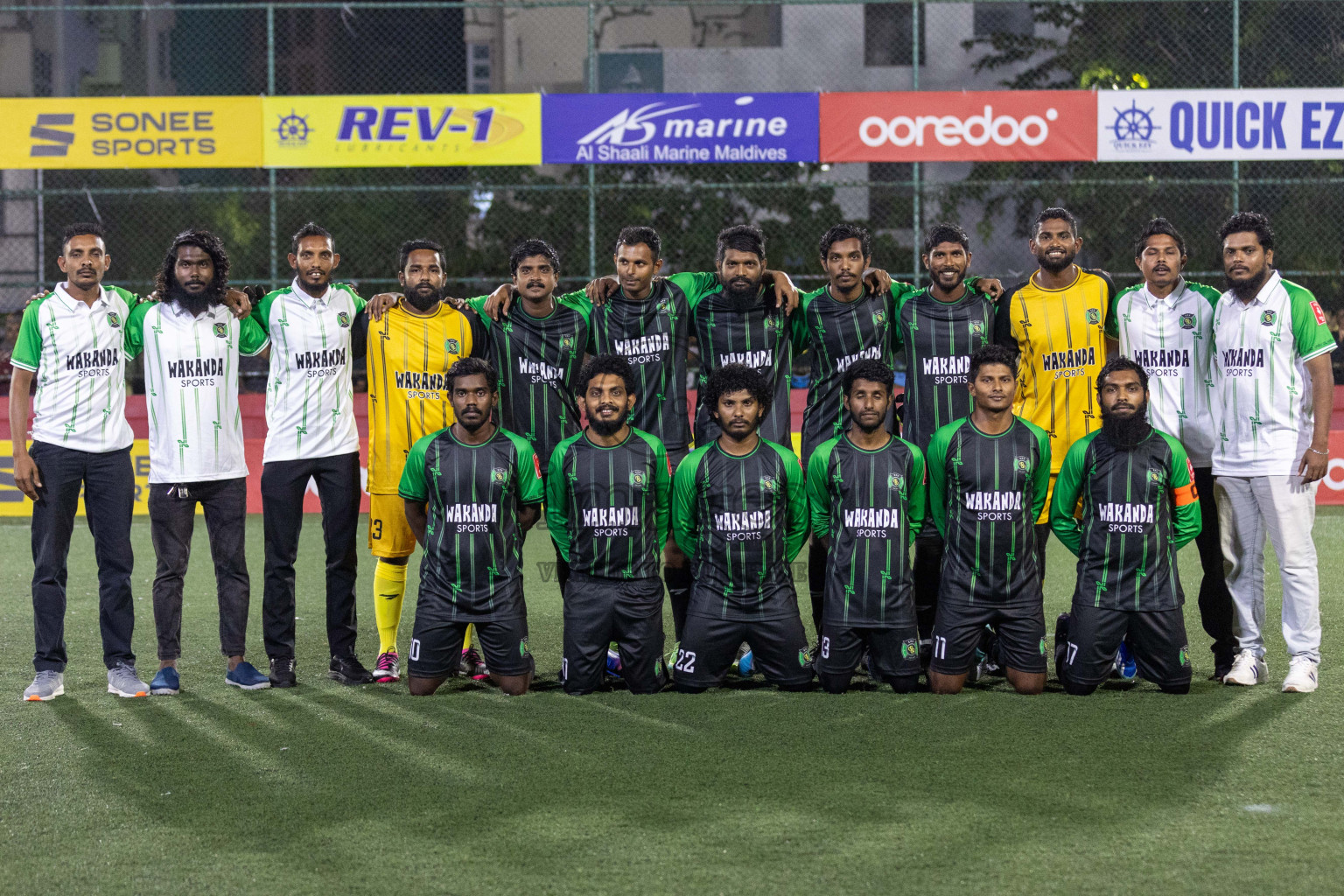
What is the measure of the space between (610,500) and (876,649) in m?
1.17

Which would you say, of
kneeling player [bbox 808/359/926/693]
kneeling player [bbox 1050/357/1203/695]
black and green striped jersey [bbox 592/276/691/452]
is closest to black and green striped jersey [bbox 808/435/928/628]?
kneeling player [bbox 808/359/926/693]

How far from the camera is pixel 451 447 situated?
530cm

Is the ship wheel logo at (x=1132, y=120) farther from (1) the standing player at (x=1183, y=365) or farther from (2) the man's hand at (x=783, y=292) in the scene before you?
(2) the man's hand at (x=783, y=292)

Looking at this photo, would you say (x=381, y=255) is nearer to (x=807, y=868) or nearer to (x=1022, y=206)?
(x=1022, y=206)

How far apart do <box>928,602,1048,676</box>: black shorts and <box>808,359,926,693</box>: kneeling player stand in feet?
0.38

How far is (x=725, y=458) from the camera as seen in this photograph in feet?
17.4

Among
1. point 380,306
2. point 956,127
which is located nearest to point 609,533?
point 380,306

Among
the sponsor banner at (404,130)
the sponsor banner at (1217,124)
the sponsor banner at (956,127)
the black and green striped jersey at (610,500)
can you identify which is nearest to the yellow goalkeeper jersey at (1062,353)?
the black and green striped jersey at (610,500)

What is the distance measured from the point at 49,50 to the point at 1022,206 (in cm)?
1610

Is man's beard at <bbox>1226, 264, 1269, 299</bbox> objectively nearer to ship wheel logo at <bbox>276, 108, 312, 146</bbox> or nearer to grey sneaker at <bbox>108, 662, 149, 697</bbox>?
grey sneaker at <bbox>108, 662, 149, 697</bbox>

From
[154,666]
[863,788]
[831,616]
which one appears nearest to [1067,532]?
[831,616]

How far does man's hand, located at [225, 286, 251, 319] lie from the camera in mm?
5547

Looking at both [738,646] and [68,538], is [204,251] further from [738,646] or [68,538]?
[738,646]

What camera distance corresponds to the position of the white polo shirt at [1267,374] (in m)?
5.23
